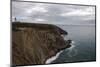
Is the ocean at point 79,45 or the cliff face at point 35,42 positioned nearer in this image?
the cliff face at point 35,42

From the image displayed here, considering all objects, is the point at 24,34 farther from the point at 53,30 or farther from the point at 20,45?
the point at 53,30

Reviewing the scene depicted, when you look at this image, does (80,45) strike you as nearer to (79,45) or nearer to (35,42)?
(79,45)

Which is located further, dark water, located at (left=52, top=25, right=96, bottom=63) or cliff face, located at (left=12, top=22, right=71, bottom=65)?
dark water, located at (left=52, top=25, right=96, bottom=63)

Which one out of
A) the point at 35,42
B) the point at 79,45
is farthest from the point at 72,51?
the point at 35,42

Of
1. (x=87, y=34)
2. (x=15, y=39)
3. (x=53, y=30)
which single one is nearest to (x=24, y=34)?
(x=15, y=39)
